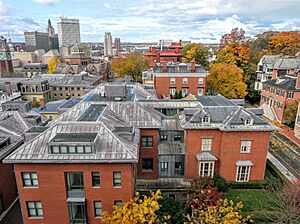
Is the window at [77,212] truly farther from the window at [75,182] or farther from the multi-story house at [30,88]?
the multi-story house at [30,88]

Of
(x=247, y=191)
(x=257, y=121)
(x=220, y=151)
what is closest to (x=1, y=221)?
(x=220, y=151)

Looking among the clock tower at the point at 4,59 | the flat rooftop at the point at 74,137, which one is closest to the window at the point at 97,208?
the flat rooftop at the point at 74,137

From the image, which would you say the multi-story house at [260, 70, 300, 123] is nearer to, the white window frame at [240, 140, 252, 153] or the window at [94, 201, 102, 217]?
the white window frame at [240, 140, 252, 153]

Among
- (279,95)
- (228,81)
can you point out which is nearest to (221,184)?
(279,95)

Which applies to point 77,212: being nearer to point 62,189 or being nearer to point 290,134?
point 62,189

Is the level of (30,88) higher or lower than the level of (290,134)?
higher

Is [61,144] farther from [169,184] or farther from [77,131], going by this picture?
[169,184]
